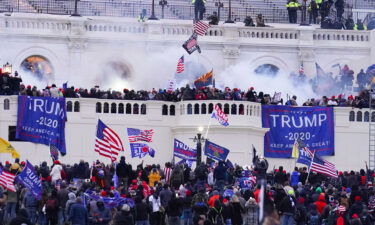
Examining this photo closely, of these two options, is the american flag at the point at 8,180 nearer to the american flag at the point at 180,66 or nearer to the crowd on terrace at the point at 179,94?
the crowd on terrace at the point at 179,94

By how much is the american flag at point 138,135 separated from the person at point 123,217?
13544mm

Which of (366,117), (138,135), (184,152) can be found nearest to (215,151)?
(184,152)

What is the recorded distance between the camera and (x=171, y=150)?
68.5m

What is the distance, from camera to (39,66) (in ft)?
251

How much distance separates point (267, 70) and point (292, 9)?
3.58 metres

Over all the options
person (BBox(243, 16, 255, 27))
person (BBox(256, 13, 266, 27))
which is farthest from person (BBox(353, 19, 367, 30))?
person (BBox(243, 16, 255, 27))

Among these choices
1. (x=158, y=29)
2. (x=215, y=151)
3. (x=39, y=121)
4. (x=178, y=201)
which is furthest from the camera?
(x=158, y=29)

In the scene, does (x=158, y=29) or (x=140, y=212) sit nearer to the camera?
(x=140, y=212)

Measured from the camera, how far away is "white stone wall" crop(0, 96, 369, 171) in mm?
66938

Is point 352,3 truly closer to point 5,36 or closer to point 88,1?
point 88,1

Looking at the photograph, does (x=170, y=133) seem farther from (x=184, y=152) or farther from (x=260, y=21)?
(x=260, y=21)

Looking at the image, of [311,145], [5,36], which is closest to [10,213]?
[311,145]

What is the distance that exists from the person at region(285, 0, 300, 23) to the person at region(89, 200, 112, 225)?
3295cm

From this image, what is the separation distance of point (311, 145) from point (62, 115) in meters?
9.79
